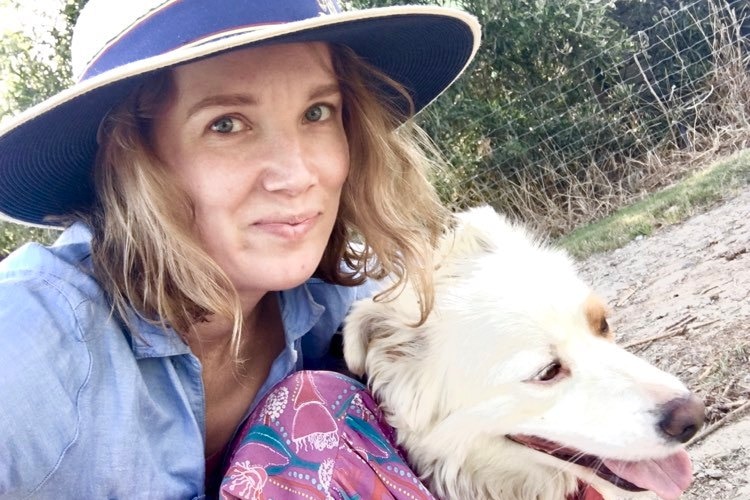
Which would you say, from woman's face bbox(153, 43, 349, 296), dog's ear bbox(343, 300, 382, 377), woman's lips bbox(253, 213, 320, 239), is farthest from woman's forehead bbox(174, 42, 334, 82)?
dog's ear bbox(343, 300, 382, 377)

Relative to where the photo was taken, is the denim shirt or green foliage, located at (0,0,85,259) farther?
green foliage, located at (0,0,85,259)

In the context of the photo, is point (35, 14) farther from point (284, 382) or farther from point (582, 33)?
point (284, 382)

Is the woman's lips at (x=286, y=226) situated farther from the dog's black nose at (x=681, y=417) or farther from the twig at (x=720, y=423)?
the twig at (x=720, y=423)

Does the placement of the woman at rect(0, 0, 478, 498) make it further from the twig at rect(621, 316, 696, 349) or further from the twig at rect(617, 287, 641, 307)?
the twig at rect(617, 287, 641, 307)

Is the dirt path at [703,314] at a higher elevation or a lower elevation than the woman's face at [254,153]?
lower

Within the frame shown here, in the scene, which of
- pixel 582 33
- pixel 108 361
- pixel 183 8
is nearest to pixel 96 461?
pixel 108 361

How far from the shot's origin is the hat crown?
4.89ft

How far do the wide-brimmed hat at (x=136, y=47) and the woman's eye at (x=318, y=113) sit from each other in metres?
0.17

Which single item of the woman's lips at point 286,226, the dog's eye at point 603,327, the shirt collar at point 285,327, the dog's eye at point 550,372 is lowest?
the dog's eye at point 603,327

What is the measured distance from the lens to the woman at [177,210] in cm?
149

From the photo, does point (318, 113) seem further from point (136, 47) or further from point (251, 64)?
point (136, 47)

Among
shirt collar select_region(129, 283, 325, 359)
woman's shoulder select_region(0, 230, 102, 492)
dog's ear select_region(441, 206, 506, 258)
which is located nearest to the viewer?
woman's shoulder select_region(0, 230, 102, 492)

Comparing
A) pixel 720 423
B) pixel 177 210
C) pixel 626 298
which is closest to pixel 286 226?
pixel 177 210

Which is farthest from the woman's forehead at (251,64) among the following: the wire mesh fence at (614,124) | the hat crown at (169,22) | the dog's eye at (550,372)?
the wire mesh fence at (614,124)
